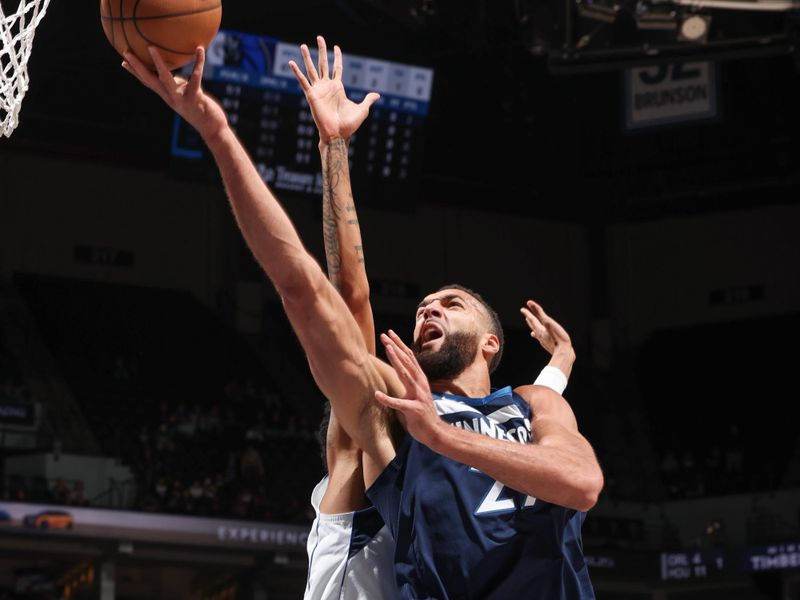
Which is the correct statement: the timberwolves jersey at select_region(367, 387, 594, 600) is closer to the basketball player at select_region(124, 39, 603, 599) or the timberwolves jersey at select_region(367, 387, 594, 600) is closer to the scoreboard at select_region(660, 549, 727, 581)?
the basketball player at select_region(124, 39, 603, 599)

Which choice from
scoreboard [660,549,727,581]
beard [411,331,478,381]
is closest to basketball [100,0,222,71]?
beard [411,331,478,381]

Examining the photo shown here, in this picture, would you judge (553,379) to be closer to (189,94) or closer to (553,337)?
(553,337)

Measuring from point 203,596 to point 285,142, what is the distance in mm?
5845

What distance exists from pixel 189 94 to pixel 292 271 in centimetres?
50

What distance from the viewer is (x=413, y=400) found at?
319cm

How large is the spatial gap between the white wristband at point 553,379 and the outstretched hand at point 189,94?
4.80 feet

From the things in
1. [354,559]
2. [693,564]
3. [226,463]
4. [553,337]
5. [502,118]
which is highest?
[502,118]

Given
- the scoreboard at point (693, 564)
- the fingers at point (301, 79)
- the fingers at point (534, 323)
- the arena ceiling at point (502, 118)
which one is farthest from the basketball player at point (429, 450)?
the scoreboard at point (693, 564)

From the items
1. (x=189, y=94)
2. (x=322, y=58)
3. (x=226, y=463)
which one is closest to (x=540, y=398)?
(x=322, y=58)

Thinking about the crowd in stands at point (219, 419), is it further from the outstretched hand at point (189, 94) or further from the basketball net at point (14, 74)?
the outstretched hand at point (189, 94)

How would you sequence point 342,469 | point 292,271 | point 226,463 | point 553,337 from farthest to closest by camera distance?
point 226,463 → point 553,337 → point 342,469 → point 292,271

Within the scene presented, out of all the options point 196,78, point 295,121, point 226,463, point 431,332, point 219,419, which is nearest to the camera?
point 196,78

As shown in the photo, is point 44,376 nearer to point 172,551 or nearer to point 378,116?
point 172,551

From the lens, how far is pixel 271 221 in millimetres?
3305
